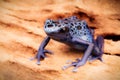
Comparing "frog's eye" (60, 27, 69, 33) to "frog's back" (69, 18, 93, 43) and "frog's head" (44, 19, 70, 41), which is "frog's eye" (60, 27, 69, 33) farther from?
"frog's back" (69, 18, 93, 43)

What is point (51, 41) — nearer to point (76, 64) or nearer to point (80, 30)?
point (80, 30)

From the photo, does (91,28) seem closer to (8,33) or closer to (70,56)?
(70,56)

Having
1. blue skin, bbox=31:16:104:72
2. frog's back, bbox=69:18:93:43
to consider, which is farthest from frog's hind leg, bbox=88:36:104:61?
frog's back, bbox=69:18:93:43

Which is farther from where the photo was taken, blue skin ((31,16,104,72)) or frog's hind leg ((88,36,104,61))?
frog's hind leg ((88,36,104,61))

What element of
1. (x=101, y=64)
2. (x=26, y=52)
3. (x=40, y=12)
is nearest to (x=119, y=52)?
(x=101, y=64)

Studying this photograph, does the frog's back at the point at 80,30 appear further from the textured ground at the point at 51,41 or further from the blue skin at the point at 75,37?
the textured ground at the point at 51,41

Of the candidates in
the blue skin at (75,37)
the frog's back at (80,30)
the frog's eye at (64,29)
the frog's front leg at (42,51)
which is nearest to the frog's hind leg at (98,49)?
the blue skin at (75,37)

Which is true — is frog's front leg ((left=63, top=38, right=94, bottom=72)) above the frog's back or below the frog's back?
below
